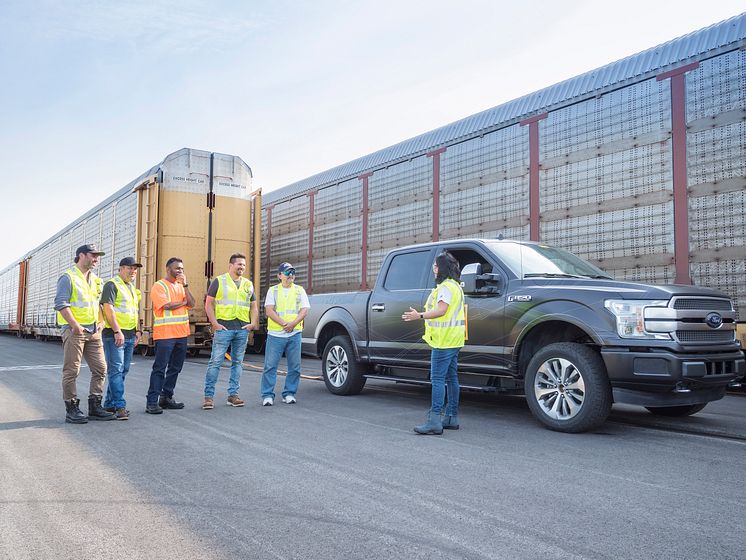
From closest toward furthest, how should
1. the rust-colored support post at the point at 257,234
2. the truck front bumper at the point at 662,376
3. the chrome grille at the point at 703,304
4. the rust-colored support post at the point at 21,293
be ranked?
the truck front bumper at the point at 662,376
the chrome grille at the point at 703,304
the rust-colored support post at the point at 257,234
the rust-colored support post at the point at 21,293

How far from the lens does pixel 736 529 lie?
3086 mm

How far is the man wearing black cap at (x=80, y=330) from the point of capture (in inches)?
239

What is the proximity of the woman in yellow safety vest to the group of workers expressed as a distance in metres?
2.39

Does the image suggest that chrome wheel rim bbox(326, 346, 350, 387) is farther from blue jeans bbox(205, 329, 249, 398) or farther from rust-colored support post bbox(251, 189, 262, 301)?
rust-colored support post bbox(251, 189, 262, 301)

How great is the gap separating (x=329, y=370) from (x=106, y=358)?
2970 mm

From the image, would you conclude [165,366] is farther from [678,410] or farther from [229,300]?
[678,410]

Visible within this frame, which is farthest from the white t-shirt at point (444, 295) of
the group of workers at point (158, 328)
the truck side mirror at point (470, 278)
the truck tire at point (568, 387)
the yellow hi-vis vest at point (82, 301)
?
the yellow hi-vis vest at point (82, 301)

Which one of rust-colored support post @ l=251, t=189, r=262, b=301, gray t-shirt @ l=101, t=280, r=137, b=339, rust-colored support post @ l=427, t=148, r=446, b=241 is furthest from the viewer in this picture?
rust-colored support post @ l=251, t=189, r=262, b=301

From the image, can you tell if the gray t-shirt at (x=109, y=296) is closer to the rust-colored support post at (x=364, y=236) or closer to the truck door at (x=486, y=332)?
the truck door at (x=486, y=332)

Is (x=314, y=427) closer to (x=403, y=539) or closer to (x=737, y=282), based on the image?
(x=403, y=539)

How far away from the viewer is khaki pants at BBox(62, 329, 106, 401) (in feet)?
20.1

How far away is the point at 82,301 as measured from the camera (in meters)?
6.22

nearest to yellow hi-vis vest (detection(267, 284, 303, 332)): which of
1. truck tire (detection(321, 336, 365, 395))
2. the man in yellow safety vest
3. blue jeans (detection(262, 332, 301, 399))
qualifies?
blue jeans (detection(262, 332, 301, 399))

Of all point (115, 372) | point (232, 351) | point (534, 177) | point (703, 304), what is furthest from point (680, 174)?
point (115, 372)
